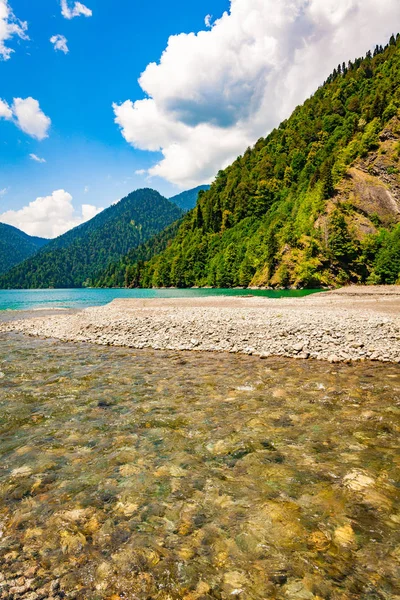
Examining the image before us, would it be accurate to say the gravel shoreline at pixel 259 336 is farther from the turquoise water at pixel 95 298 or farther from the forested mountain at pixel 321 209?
the forested mountain at pixel 321 209

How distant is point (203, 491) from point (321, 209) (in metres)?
125

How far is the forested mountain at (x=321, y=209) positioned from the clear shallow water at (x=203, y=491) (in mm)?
94190

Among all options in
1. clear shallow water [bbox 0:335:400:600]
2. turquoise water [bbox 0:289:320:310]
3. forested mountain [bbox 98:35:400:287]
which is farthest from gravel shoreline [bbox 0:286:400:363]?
forested mountain [bbox 98:35:400:287]

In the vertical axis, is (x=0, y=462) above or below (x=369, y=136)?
below

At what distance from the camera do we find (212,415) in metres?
9.20

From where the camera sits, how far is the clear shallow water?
4043 millimetres

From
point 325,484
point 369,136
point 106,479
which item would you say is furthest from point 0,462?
point 369,136

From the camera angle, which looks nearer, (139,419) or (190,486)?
(190,486)

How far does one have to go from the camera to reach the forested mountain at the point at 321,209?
→ 104500 millimetres

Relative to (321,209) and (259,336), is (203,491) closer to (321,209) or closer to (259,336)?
(259,336)

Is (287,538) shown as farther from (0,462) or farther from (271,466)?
(0,462)

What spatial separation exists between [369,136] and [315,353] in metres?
143

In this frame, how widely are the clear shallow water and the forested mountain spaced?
309 ft

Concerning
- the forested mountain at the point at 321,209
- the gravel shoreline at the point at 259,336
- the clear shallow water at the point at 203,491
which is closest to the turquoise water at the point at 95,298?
the forested mountain at the point at 321,209
